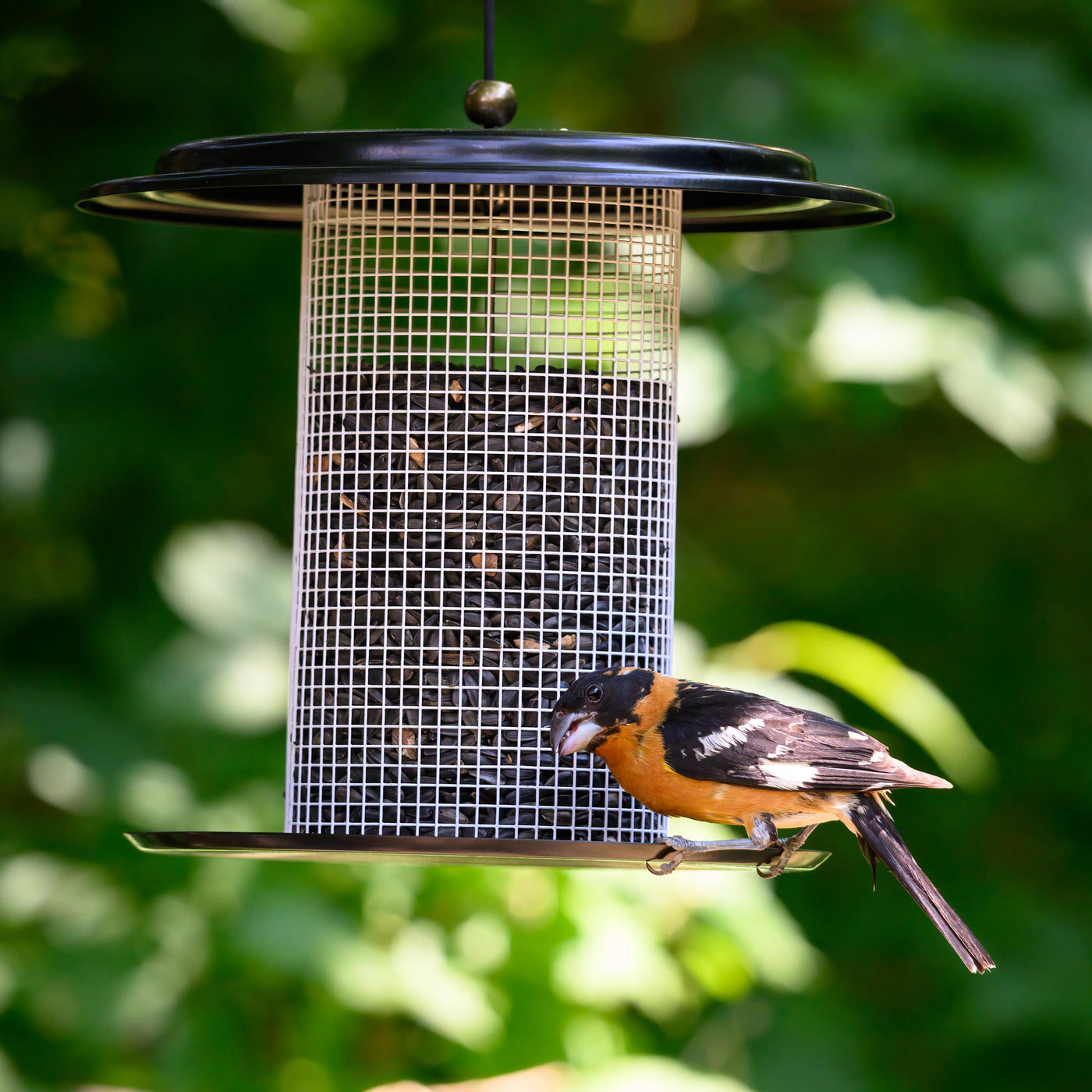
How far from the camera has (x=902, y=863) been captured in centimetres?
448

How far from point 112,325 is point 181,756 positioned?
203cm

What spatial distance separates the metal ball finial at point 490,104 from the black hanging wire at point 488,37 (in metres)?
0.04

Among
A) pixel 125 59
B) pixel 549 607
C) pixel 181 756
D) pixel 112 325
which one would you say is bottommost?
pixel 181 756

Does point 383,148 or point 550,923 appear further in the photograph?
point 550,923

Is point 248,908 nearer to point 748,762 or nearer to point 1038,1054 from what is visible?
point 748,762

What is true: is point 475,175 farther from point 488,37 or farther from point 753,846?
point 753,846

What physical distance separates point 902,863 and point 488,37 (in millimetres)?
2256

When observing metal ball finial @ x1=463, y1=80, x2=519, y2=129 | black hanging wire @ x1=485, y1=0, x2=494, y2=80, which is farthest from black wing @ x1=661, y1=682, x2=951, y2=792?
black hanging wire @ x1=485, y1=0, x2=494, y2=80

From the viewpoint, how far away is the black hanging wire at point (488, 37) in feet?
13.5

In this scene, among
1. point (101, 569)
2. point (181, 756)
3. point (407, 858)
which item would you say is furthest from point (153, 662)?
point (407, 858)

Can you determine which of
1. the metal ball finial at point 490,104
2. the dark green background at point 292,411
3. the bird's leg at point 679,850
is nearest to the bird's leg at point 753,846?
the bird's leg at point 679,850

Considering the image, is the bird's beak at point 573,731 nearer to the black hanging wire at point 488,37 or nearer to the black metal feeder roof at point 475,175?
the black metal feeder roof at point 475,175

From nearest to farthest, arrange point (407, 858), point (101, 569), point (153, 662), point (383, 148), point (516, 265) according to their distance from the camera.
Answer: point (383, 148)
point (407, 858)
point (516, 265)
point (153, 662)
point (101, 569)

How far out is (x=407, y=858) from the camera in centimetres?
419
